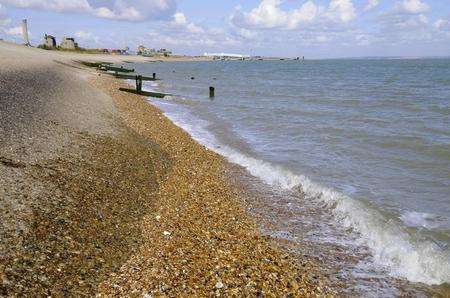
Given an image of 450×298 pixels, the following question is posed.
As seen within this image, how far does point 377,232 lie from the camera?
8664mm

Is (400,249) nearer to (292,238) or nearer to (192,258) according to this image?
(292,238)

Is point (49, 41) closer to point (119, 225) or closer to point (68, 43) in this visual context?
point (68, 43)

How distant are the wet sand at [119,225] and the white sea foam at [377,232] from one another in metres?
1.61

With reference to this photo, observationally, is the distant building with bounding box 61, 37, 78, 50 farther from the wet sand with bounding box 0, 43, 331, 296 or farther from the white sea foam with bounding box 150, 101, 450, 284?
the white sea foam with bounding box 150, 101, 450, 284

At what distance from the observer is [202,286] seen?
592 centimetres

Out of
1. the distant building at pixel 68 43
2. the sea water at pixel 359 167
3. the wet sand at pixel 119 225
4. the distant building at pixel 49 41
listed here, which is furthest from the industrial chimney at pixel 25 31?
the wet sand at pixel 119 225

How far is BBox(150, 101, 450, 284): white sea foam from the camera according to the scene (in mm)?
7191

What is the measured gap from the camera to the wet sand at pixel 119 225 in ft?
18.9

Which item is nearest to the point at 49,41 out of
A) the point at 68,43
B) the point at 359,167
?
the point at 68,43

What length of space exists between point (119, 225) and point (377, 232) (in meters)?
5.43

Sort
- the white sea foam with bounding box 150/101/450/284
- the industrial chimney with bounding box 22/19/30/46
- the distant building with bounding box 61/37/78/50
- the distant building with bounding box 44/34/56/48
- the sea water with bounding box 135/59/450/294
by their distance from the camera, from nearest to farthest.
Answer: the white sea foam with bounding box 150/101/450/284 < the sea water with bounding box 135/59/450/294 < the industrial chimney with bounding box 22/19/30/46 < the distant building with bounding box 44/34/56/48 < the distant building with bounding box 61/37/78/50

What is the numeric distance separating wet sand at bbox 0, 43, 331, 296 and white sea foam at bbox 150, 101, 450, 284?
1.61 metres

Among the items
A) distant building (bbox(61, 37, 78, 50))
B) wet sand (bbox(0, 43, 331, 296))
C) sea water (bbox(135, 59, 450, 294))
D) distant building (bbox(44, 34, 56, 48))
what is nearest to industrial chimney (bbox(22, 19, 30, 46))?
distant building (bbox(44, 34, 56, 48))

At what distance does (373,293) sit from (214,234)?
120 inches
